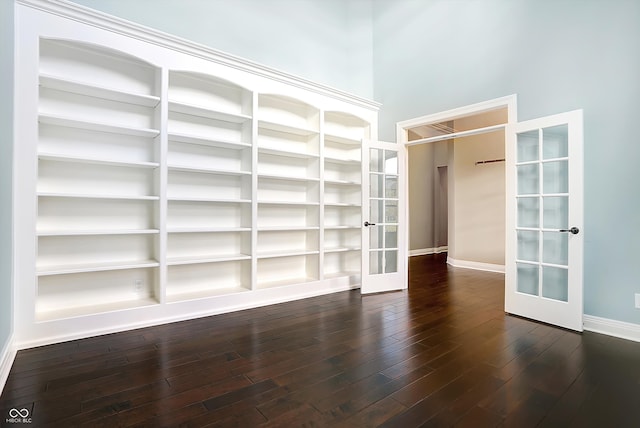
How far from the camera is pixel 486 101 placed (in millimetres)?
3699

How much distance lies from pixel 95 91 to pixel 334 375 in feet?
9.78

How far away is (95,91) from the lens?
2.68 m

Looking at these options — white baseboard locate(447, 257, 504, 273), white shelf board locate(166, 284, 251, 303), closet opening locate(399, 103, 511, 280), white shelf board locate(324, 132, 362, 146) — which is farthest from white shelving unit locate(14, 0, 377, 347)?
white baseboard locate(447, 257, 504, 273)

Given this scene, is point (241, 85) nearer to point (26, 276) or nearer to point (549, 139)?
point (26, 276)

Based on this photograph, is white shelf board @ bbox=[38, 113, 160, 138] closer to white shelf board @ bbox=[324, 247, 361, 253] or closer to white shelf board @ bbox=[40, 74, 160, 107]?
white shelf board @ bbox=[40, 74, 160, 107]

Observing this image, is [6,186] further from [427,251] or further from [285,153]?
[427,251]

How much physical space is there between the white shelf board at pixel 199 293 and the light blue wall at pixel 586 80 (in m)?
3.43

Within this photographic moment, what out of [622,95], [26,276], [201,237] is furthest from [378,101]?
[26,276]

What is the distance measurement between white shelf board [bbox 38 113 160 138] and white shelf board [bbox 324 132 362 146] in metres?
2.13

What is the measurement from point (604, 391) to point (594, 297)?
54.6 inches

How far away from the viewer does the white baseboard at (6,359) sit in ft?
6.04

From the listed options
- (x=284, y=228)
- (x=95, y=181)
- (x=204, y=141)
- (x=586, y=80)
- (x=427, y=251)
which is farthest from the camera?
(x=427, y=251)

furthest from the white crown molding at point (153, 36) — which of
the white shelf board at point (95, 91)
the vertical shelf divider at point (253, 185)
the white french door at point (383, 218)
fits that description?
the white french door at point (383, 218)

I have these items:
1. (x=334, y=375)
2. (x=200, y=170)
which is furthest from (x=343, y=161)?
(x=334, y=375)
